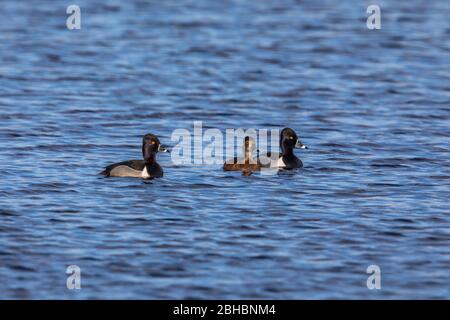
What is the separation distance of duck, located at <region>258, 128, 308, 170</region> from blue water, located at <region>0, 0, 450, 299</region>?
0.76ft

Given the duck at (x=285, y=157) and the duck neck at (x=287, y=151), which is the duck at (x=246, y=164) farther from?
the duck neck at (x=287, y=151)

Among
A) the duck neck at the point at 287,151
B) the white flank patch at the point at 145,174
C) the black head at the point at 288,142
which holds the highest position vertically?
the black head at the point at 288,142

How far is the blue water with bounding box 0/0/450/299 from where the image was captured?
15.3 m

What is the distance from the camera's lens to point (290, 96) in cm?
3059

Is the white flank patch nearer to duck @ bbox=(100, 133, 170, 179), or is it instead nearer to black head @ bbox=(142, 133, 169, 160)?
duck @ bbox=(100, 133, 170, 179)

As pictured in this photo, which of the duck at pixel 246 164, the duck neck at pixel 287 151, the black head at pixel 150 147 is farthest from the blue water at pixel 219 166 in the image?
the black head at pixel 150 147

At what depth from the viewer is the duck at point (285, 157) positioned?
21.5 metres

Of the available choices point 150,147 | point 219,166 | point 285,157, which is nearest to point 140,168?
point 150,147

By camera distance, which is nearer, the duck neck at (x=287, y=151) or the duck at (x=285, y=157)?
the duck at (x=285, y=157)

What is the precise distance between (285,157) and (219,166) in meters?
1.34

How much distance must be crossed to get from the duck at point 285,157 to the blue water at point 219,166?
231mm
